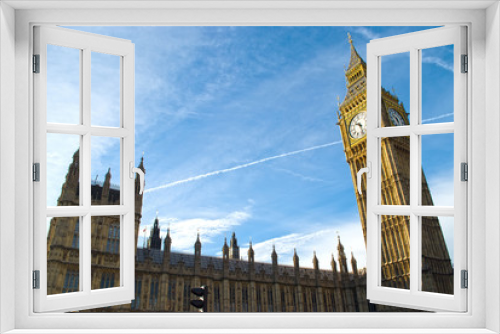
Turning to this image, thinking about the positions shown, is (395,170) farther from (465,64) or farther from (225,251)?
(465,64)

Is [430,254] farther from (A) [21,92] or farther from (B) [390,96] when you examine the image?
(A) [21,92]

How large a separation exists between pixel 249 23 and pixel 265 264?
2696 centimetres

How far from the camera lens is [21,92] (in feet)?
4.25

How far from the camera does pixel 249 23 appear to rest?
52.9 inches

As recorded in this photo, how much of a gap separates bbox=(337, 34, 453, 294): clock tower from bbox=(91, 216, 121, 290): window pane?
14102 millimetres

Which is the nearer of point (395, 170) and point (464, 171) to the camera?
point (464, 171)

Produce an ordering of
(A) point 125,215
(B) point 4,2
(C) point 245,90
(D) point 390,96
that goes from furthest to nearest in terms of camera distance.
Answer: (C) point 245,90, (D) point 390,96, (A) point 125,215, (B) point 4,2

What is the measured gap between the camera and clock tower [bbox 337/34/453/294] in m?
21.4

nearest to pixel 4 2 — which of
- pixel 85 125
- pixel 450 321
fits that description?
pixel 85 125

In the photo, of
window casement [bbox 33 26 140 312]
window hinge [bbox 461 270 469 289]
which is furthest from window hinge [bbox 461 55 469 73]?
window casement [bbox 33 26 140 312]

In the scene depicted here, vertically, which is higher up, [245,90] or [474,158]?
[245,90]

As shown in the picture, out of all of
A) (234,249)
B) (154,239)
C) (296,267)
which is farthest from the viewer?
(234,249)

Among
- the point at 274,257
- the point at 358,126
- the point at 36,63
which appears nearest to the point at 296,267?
the point at 274,257

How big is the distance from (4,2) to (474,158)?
5.26 ft
